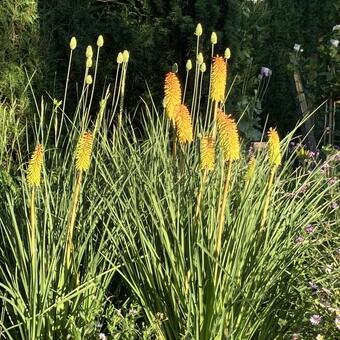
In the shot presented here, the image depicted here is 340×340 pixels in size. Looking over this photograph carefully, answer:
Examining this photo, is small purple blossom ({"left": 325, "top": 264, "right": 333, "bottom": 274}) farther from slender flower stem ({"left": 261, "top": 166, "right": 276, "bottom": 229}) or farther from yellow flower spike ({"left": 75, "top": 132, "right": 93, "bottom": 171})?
yellow flower spike ({"left": 75, "top": 132, "right": 93, "bottom": 171})

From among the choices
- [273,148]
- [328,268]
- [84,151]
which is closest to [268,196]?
[273,148]

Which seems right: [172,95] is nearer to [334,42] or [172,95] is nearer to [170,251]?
[170,251]

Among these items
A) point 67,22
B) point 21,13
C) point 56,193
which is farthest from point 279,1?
point 56,193

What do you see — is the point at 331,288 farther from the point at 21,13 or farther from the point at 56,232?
the point at 21,13

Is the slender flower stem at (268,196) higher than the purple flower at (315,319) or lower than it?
higher

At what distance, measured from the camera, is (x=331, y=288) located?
2.40 meters

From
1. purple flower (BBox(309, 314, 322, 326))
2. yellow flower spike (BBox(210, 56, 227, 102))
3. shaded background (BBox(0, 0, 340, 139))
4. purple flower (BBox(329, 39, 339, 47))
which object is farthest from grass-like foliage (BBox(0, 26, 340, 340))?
purple flower (BBox(329, 39, 339, 47))

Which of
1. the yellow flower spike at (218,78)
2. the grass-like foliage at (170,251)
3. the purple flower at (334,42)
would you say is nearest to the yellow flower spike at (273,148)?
the grass-like foliage at (170,251)

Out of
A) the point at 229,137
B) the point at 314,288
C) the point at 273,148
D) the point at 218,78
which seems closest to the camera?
the point at 229,137

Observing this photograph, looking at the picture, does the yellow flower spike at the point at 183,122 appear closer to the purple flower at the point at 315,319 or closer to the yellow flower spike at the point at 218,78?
the yellow flower spike at the point at 218,78

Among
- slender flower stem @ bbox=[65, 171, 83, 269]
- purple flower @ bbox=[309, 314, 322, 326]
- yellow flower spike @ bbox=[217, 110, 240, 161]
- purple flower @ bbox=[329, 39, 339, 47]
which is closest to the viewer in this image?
yellow flower spike @ bbox=[217, 110, 240, 161]

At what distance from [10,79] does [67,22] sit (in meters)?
0.99

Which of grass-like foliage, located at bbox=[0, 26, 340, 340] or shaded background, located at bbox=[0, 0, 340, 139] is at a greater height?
shaded background, located at bbox=[0, 0, 340, 139]

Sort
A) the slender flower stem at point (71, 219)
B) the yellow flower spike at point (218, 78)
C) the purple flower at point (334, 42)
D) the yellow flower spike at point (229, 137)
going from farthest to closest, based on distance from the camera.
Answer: the purple flower at point (334, 42) < the slender flower stem at point (71, 219) < the yellow flower spike at point (218, 78) < the yellow flower spike at point (229, 137)
